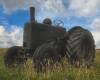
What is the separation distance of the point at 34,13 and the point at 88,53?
3.40 m

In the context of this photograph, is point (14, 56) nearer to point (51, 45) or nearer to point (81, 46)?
point (51, 45)

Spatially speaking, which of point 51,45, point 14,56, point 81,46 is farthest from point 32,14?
point 81,46

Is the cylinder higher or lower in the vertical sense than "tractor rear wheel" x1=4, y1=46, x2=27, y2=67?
higher

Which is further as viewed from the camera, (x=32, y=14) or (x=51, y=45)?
(x=32, y=14)

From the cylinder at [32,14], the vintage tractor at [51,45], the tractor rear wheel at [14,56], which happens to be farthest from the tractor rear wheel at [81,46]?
the tractor rear wheel at [14,56]

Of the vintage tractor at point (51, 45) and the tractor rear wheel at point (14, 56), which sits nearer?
the vintage tractor at point (51, 45)

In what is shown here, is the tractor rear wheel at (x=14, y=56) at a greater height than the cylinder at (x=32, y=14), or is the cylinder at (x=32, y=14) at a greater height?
the cylinder at (x=32, y=14)

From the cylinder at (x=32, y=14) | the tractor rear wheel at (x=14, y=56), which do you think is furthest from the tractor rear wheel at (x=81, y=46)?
the tractor rear wheel at (x=14, y=56)

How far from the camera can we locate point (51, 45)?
13.5m

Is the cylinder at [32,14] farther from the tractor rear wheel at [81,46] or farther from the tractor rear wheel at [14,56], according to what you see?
the tractor rear wheel at [81,46]

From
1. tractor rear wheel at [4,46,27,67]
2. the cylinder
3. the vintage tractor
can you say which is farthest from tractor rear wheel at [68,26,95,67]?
tractor rear wheel at [4,46,27,67]

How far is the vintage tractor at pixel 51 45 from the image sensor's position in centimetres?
1321

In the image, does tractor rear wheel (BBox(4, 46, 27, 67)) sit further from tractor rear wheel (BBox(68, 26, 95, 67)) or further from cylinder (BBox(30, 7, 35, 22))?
tractor rear wheel (BBox(68, 26, 95, 67))

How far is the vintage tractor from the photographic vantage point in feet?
43.3
